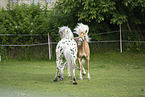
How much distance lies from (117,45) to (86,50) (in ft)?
33.2

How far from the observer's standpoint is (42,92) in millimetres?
7219

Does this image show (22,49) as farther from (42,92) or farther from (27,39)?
(42,92)

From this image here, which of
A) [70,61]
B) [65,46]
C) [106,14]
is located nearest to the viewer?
[70,61]

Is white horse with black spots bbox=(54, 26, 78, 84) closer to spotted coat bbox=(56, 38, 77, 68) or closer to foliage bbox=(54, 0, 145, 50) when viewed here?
spotted coat bbox=(56, 38, 77, 68)

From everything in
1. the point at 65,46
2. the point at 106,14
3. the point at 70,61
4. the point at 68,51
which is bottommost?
the point at 70,61

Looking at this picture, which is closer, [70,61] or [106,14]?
[70,61]

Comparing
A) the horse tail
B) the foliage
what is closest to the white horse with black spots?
the horse tail

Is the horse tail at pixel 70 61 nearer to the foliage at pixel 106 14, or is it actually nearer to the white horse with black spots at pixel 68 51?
the white horse with black spots at pixel 68 51

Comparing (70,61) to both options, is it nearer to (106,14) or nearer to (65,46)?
(65,46)

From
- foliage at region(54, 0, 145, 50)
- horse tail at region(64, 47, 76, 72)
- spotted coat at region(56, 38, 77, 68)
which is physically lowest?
horse tail at region(64, 47, 76, 72)

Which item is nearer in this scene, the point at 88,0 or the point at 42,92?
the point at 42,92

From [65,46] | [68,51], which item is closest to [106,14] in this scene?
[65,46]

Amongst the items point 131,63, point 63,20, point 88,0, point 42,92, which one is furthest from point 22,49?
point 42,92

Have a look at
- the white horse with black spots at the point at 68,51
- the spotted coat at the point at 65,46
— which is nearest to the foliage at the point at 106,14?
the white horse with black spots at the point at 68,51
